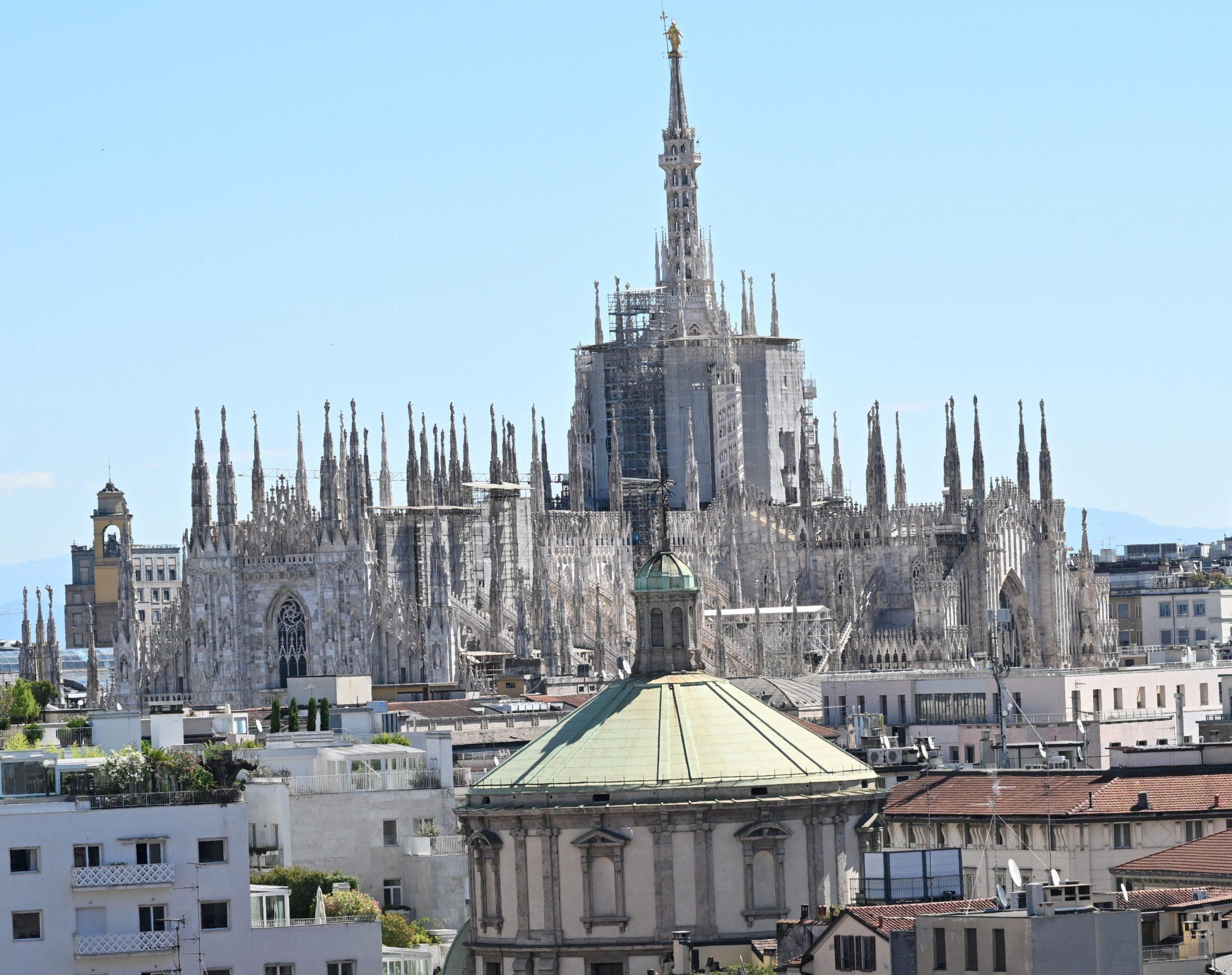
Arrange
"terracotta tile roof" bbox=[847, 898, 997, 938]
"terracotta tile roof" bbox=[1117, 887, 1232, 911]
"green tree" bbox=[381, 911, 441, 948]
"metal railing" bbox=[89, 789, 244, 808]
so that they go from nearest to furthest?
1. "terracotta tile roof" bbox=[847, 898, 997, 938]
2. "terracotta tile roof" bbox=[1117, 887, 1232, 911]
3. "metal railing" bbox=[89, 789, 244, 808]
4. "green tree" bbox=[381, 911, 441, 948]

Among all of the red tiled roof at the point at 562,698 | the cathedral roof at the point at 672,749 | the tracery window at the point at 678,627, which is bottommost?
the cathedral roof at the point at 672,749

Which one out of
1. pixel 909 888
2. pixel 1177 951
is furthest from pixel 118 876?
pixel 1177 951

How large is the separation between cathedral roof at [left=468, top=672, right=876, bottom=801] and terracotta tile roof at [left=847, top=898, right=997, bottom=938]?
976 centimetres

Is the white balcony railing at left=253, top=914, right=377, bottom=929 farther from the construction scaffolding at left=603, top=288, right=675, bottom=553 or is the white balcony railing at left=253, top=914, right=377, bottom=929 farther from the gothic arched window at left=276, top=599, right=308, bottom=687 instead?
the construction scaffolding at left=603, top=288, right=675, bottom=553

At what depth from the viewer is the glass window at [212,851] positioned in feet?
198

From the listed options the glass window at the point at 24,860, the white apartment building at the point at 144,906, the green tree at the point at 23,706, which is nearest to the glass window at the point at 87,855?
the white apartment building at the point at 144,906

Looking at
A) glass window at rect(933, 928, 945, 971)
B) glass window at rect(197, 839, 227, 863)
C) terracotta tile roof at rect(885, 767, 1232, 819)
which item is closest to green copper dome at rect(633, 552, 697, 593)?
terracotta tile roof at rect(885, 767, 1232, 819)

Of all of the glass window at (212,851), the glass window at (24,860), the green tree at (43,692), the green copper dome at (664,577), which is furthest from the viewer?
the green tree at (43,692)

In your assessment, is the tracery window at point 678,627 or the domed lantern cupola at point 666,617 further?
the tracery window at point 678,627

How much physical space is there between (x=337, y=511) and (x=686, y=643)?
260 feet

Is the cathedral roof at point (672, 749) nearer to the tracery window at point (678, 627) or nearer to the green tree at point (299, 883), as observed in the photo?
the tracery window at point (678, 627)

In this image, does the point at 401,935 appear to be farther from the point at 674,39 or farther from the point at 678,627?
the point at 674,39

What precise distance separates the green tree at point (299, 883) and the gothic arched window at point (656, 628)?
27.0 feet

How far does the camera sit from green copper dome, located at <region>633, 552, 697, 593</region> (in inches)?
2532
